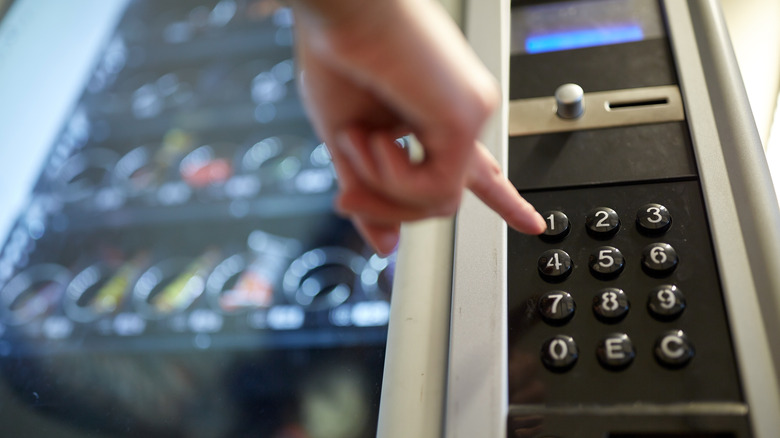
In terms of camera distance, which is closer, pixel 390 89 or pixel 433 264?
pixel 390 89

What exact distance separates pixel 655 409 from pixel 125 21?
0.87 meters

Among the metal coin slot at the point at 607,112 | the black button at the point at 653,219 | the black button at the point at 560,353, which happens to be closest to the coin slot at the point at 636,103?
the metal coin slot at the point at 607,112

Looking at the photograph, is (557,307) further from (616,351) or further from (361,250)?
(361,250)

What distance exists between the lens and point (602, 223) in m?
0.46

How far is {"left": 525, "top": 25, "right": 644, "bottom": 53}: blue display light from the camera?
58 cm

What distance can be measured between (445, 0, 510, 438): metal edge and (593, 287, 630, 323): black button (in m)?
0.06

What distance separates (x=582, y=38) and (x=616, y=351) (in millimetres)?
303

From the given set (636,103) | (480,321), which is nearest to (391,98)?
(480,321)

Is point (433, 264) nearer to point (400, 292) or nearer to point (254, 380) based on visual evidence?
point (400, 292)

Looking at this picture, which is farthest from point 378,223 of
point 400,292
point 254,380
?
point 254,380

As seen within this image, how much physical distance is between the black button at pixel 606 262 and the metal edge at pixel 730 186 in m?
0.06

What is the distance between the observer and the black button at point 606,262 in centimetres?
44

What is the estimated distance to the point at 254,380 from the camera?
23.0 inches

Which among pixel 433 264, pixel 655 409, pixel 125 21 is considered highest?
pixel 125 21
